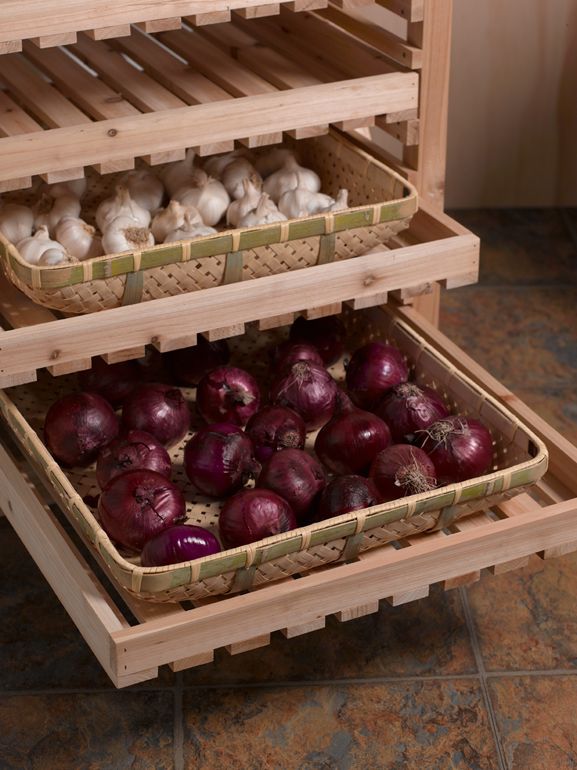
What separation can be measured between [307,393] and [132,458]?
0.25 meters

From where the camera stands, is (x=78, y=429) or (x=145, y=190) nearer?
(x=78, y=429)

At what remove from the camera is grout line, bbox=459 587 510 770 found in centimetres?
150

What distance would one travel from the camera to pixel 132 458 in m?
1.51

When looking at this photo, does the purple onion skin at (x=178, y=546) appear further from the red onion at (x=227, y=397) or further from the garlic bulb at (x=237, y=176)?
the garlic bulb at (x=237, y=176)

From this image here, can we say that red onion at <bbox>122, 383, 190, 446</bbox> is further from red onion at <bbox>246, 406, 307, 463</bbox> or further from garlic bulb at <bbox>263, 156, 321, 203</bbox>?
garlic bulb at <bbox>263, 156, 321, 203</bbox>

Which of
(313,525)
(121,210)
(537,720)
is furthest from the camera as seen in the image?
(121,210)

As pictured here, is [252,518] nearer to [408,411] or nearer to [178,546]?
[178,546]

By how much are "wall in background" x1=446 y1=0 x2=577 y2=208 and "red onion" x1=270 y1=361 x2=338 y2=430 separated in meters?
1.11

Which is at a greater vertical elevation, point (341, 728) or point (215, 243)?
point (215, 243)

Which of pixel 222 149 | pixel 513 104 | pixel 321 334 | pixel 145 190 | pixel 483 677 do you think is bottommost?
pixel 483 677

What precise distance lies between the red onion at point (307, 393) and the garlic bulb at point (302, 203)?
0.20 m

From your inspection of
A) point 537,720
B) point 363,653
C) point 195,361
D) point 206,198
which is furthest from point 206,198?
point 537,720

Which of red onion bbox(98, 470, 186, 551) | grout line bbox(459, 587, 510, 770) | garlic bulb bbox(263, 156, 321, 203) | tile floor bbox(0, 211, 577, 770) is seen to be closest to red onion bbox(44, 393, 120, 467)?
red onion bbox(98, 470, 186, 551)

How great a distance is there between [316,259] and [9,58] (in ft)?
1.69
